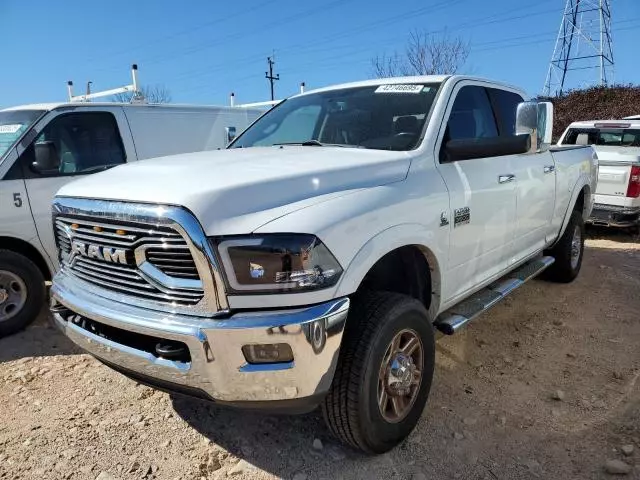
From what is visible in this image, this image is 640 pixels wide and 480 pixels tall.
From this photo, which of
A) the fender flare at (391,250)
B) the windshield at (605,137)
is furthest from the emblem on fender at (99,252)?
the windshield at (605,137)

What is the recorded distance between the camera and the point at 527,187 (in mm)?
3916

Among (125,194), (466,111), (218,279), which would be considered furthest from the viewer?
(466,111)

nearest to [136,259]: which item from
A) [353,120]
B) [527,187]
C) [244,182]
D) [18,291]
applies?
[244,182]

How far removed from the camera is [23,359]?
12.5ft

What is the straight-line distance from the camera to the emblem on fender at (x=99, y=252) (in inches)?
89.0

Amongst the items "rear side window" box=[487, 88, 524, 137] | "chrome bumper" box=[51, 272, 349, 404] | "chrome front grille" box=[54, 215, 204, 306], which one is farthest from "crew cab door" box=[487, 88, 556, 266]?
"chrome front grille" box=[54, 215, 204, 306]

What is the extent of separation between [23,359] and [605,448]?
3954 millimetres

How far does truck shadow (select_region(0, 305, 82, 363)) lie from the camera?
391 centimetres

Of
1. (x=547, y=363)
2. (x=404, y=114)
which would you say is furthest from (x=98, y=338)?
(x=547, y=363)

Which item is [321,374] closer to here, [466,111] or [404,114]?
[404,114]

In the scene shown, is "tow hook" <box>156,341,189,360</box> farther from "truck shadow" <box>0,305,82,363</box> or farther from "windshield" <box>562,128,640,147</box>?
"windshield" <box>562,128,640,147</box>

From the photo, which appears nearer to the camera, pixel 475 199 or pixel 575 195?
pixel 475 199

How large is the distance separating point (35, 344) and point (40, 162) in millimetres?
1521

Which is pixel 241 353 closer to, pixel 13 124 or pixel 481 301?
pixel 481 301
